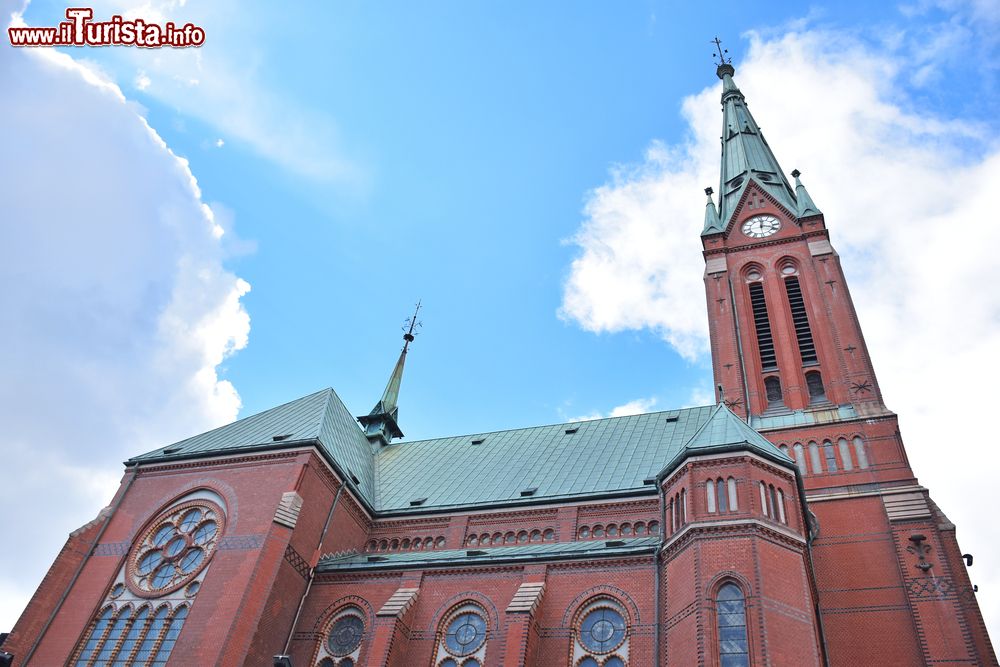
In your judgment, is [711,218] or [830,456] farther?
[711,218]

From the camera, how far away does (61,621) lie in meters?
26.5

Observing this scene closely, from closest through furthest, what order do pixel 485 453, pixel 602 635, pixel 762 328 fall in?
1. pixel 602 635
2. pixel 762 328
3. pixel 485 453

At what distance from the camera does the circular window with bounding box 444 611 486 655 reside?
24056 mm

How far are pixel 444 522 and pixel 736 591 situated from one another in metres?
13.8

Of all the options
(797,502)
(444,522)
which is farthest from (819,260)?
(444,522)

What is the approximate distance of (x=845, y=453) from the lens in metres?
28.5

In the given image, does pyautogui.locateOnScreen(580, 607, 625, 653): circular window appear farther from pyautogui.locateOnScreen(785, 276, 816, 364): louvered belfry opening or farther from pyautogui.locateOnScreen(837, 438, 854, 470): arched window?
pyautogui.locateOnScreen(785, 276, 816, 364): louvered belfry opening

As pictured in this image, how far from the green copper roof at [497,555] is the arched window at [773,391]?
9.32 m

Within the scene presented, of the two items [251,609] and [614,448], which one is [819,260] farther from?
[251,609]

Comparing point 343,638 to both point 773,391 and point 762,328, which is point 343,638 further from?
point 762,328

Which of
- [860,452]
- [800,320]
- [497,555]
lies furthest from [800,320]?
[497,555]

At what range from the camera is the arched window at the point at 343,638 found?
25234 mm

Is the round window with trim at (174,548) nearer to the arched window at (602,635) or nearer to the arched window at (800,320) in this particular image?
the arched window at (602,635)

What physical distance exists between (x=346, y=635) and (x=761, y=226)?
2804cm
